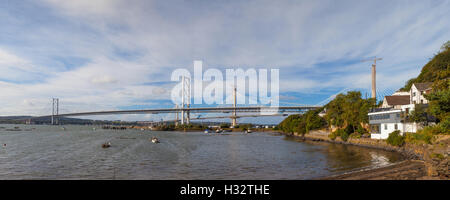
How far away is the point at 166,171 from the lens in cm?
1809

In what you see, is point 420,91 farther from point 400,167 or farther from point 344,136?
point 400,167

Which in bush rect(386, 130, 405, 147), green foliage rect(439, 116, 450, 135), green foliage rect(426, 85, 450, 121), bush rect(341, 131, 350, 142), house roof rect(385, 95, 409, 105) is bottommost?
bush rect(341, 131, 350, 142)

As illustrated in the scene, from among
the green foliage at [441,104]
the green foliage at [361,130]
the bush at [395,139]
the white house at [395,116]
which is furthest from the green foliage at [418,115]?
the green foliage at [361,130]

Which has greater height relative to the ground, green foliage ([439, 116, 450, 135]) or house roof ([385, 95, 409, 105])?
house roof ([385, 95, 409, 105])

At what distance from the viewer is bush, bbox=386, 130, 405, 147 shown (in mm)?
27469

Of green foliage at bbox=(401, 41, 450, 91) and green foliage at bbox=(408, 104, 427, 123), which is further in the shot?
green foliage at bbox=(401, 41, 450, 91)

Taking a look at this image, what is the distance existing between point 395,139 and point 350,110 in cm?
1506

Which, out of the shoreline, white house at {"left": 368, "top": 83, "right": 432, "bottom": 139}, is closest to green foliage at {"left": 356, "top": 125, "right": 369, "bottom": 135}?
the shoreline

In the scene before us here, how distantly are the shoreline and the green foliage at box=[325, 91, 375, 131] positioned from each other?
10.6ft

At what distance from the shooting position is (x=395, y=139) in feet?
92.4

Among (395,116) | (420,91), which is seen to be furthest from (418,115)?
(420,91)

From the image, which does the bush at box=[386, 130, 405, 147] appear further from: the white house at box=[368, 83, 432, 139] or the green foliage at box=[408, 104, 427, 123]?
the green foliage at box=[408, 104, 427, 123]
